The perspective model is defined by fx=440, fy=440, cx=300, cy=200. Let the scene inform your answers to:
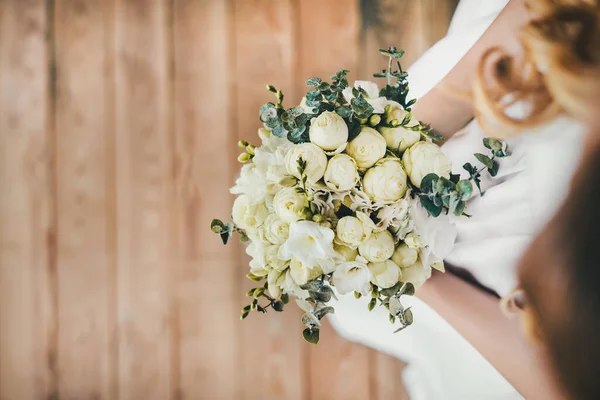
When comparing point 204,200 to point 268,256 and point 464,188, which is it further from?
point 464,188

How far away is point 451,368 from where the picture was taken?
3.41ft

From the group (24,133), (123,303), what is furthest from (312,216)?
(24,133)

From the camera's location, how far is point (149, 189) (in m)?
1.19

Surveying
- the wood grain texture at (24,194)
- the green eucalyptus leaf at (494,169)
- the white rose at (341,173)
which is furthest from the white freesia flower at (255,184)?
the wood grain texture at (24,194)

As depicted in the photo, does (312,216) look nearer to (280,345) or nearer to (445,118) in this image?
(445,118)

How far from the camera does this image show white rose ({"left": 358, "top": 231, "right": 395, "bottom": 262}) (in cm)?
67

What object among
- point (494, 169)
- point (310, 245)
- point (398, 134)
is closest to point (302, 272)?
point (310, 245)

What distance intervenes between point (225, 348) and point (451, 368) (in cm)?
57

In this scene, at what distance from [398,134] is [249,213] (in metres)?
0.27

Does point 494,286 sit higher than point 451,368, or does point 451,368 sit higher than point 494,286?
point 494,286

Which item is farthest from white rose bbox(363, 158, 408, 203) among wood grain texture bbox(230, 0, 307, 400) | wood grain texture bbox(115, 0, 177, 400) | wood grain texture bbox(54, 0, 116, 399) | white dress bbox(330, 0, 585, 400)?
wood grain texture bbox(54, 0, 116, 399)

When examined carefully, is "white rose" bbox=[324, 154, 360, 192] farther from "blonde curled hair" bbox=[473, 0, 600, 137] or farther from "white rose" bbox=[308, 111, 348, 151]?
"blonde curled hair" bbox=[473, 0, 600, 137]

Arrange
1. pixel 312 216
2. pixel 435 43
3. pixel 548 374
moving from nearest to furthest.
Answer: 1. pixel 312 216
2. pixel 548 374
3. pixel 435 43

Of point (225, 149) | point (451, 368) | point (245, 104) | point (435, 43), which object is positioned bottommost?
point (451, 368)
